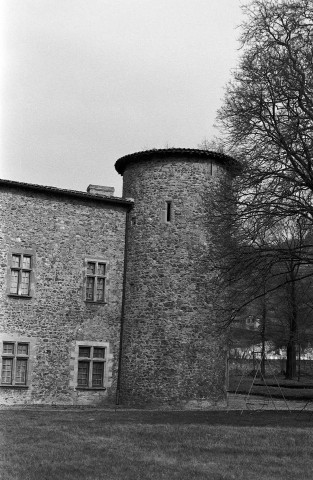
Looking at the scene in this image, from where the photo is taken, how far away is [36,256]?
2211 cm

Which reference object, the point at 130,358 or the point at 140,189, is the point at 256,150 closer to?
the point at 140,189

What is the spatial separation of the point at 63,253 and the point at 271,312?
24.9 meters

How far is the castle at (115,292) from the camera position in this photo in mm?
21812

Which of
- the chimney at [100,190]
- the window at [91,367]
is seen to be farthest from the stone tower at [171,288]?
the chimney at [100,190]

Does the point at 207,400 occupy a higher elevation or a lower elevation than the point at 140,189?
lower

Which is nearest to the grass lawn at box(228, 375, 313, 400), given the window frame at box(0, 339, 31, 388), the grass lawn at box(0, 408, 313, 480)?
the window frame at box(0, 339, 31, 388)

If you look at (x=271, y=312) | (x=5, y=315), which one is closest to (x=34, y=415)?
(x=5, y=315)

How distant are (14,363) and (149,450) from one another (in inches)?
454

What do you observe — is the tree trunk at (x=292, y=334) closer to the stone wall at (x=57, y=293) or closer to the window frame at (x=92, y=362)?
the stone wall at (x=57, y=293)

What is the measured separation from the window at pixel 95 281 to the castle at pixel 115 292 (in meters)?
0.05

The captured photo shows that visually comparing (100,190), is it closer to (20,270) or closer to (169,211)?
(169,211)

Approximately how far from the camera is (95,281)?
23.0 metres

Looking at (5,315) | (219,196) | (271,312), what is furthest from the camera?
(271,312)

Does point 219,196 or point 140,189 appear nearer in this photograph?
point 219,196
